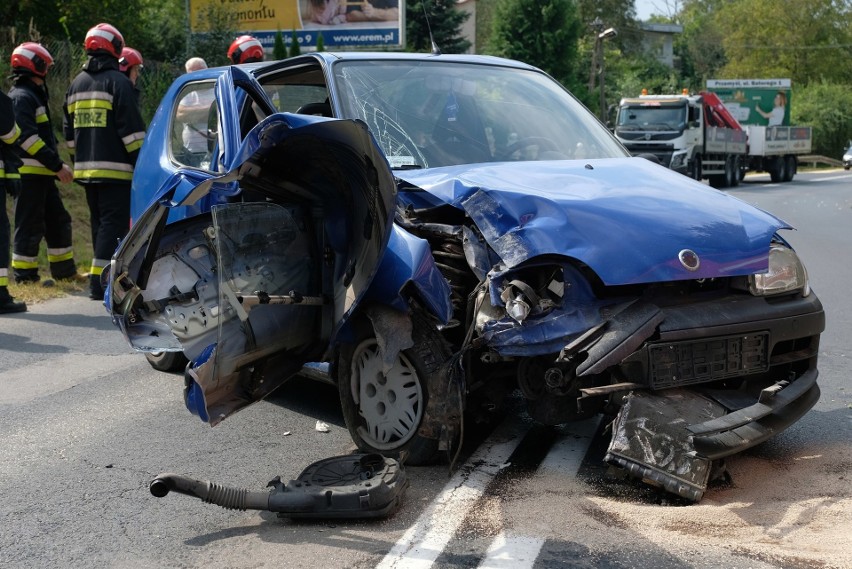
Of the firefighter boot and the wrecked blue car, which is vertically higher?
the wrecked blue car

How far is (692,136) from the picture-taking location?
2770 cm

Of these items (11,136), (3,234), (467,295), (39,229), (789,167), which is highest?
(11,136)

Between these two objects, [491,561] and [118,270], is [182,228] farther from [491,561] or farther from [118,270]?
[491,561]

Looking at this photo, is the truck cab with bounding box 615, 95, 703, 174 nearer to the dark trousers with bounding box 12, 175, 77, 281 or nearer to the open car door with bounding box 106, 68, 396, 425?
the dark trousers with bounding box 12, 175, 77, 281

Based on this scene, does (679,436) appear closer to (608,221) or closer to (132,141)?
(608,221)

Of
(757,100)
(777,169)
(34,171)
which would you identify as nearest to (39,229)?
(34,171)

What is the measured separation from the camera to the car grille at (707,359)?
3.99 meters

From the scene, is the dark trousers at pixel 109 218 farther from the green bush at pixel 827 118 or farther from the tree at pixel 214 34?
the green bush at pixel 827 118

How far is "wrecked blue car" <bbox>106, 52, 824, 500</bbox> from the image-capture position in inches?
157

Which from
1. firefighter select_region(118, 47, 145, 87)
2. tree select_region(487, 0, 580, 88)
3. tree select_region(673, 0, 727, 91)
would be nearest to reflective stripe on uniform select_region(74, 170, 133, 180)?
firefighter select_region(118, 47, 145, 87)

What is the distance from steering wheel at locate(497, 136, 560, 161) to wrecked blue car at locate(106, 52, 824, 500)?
0.29 meters

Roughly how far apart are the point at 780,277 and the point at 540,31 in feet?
139

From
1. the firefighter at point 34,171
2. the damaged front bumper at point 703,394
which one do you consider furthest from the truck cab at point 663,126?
the damaged front bumper at point 703,394

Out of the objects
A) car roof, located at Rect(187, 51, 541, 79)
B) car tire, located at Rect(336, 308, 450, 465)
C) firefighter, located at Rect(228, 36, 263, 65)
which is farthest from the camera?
firefighter, located at Rect(228, 36, 263, 65)
